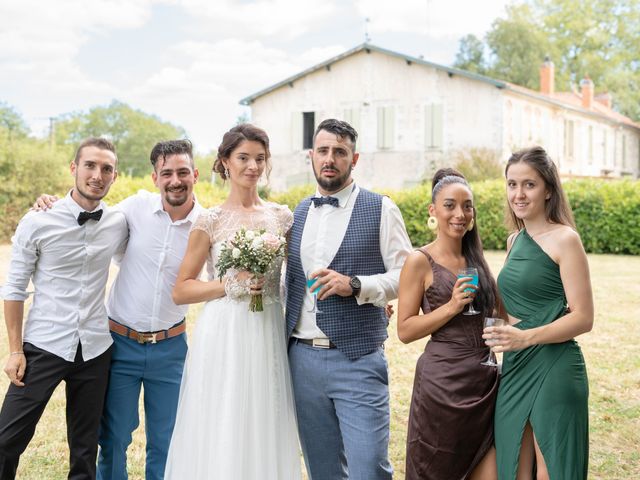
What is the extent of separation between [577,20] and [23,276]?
192 feet

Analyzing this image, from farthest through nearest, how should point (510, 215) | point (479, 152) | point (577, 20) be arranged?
point (577, 20), point (479, 152), point (510, 215)

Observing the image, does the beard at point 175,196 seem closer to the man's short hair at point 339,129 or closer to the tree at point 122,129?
the man's short hair at point 339,129

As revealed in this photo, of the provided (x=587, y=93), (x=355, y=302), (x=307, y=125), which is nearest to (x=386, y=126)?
(x=307, y=125)

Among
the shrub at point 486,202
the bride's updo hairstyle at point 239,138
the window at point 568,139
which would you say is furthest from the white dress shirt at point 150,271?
the window at point 568,139

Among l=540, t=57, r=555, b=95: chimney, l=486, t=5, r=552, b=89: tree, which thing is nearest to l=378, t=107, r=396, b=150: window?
l=540, t=57, r=555, b=95: chimney

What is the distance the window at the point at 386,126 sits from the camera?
31984 mm

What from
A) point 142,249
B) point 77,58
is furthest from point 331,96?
point 77,58

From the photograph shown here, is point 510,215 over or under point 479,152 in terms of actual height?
under

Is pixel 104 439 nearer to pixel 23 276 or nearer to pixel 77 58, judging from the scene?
pixel 23 276

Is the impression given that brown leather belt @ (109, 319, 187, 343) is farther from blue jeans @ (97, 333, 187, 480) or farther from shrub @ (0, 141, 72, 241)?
shrub @ (0, 141, 72, 241)

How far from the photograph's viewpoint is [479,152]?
97.0ft

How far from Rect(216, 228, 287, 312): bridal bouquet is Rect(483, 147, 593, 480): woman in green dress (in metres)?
1.27

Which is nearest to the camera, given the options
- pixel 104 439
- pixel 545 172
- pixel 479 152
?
pixel 545 172

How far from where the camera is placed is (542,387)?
362cm
